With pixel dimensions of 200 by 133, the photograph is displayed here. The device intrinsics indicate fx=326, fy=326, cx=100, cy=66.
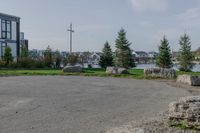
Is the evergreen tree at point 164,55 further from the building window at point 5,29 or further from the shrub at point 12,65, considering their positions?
the building window at point 5,29

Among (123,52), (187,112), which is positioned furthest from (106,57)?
(187,112)

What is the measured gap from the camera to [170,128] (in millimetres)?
6023

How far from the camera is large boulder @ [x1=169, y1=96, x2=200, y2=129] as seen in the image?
6.11 meters

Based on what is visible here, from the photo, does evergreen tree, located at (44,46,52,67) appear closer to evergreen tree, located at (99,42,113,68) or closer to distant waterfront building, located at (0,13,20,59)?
distant waterfront building, located at (0,13,20,59)

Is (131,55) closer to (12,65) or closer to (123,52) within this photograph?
(123,52)

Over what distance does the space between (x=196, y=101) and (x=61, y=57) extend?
32.8 meters

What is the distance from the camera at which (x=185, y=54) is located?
128 feet

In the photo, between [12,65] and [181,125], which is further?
[12,65]

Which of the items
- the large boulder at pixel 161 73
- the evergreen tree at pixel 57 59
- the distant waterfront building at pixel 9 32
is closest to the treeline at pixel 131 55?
the evergreen tree at pixel 57 59

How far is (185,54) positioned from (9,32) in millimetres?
23007

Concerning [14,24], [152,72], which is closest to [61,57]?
[14,24]

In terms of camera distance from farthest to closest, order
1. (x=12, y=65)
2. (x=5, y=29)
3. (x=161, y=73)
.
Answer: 1. (x=5, y=29)
2. (x=12, y=65)
3. (x=161, y=73)

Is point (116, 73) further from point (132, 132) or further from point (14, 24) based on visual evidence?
point (14, 24)

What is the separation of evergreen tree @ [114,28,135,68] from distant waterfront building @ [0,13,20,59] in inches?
518
